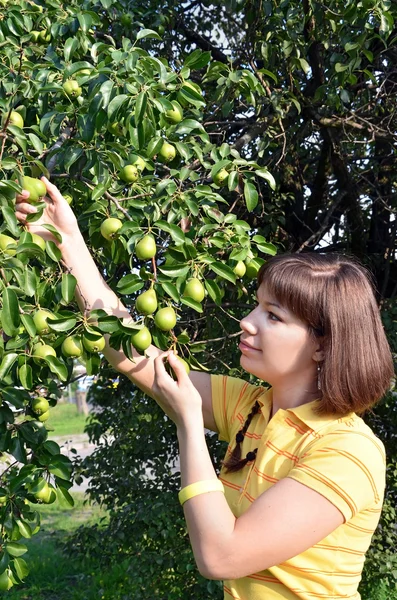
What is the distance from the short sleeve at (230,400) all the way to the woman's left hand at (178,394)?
0.92 feet

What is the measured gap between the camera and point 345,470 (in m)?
1.35

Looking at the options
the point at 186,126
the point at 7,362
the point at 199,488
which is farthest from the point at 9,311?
the point at 186,126

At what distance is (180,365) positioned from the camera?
1473 mm

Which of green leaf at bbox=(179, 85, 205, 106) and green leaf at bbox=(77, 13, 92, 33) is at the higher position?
green leaf at bbox=(77, 13, 92, 33)

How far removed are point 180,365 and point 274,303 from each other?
9.3 inches

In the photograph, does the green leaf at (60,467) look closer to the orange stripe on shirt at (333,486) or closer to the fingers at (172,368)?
the fingers at (172,368)

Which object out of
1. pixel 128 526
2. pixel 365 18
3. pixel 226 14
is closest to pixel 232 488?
pixel 365 18

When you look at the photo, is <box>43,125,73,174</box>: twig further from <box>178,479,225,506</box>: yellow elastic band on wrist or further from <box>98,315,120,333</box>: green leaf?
<box>178,479,225,506</box>: yellow elastic band on wrist

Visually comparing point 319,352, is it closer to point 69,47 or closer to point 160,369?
point 160,369

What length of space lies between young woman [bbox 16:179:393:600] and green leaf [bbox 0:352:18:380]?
243 millimetres

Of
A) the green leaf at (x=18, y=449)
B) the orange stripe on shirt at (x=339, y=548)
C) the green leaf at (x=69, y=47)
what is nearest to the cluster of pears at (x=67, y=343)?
the green leaf at (x=18, y=449)

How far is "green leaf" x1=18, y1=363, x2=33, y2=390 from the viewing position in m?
1.50

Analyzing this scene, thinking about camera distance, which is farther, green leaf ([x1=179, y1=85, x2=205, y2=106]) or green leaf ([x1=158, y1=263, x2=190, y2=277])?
green leaf ([x1=179, y1=85, x2=205, y2=106])

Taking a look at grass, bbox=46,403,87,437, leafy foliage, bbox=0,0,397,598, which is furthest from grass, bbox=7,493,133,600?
grass, bbox=46,403,87,437
